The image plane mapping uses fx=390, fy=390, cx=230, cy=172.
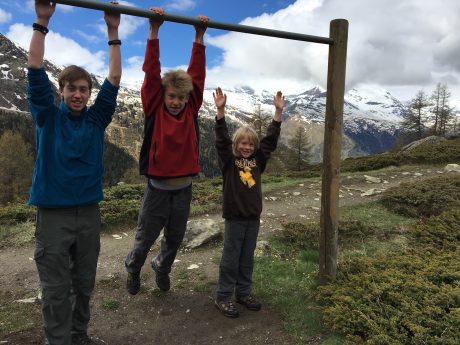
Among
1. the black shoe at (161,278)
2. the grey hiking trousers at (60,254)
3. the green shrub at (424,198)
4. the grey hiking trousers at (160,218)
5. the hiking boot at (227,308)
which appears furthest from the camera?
the green shrub at (424,198)

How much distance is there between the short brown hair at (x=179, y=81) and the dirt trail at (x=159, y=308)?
2.95m

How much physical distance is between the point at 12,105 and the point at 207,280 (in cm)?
19858

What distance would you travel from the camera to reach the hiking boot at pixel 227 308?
5119 mm

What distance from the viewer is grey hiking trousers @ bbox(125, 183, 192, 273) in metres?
4.84

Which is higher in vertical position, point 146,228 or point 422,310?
point 146,228

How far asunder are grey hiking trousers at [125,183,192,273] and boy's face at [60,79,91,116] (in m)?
1.43

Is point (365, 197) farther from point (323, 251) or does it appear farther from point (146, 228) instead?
point (146, 228)

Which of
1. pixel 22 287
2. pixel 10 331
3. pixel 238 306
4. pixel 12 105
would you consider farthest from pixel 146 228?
pixel 12 105

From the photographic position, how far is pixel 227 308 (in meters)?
5.18

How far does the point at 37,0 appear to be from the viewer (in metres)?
3.54

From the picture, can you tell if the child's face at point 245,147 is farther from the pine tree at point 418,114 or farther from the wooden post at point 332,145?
the pine tree at point 418,114

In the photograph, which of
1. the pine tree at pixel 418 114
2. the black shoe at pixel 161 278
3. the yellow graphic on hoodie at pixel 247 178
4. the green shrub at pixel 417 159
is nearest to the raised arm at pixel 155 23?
the yellow graphic on hoodie at pixel 247 178

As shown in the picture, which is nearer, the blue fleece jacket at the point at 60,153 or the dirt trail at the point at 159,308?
the blue fleece jacket at the point at 60,153

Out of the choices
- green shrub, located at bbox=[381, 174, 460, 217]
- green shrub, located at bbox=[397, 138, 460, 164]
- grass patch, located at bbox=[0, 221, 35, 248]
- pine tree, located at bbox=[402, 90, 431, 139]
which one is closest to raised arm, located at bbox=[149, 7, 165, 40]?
grass patch, located at bbox=[0, 221, 35, 248]
